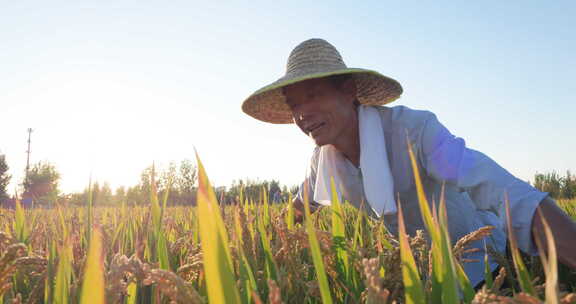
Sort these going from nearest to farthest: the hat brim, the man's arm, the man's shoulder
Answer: the man's arm → the man's shoulder → the hat brim

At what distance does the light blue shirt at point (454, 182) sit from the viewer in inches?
62.8

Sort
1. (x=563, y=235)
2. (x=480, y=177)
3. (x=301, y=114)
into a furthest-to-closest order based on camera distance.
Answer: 1. (x=301, y=114)
2. (x=480, y=177)
3. (x=563, y=235)

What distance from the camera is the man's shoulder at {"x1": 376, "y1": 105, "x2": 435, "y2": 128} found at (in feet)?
7.49

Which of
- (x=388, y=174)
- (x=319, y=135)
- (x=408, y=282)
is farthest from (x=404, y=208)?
(x=408, y=282)

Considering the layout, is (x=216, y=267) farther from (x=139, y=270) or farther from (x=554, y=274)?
(x=554, y=274)

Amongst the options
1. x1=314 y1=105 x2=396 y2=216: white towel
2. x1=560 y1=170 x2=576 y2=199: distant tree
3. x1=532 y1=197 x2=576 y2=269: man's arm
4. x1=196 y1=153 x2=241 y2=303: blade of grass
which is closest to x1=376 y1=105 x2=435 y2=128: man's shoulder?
x1=314 y1=105 x2=396 y2=216: white towel

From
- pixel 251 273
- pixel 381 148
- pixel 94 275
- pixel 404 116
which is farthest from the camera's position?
pixel 404 116

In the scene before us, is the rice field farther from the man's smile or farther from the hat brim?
the hat brim

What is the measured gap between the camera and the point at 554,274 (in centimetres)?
37

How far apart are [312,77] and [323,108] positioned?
294 mm

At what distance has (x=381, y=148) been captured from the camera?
90.0 inches

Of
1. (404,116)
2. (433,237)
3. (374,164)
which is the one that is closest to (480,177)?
(374,164)

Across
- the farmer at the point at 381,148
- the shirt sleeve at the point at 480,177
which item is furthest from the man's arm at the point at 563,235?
the farmer at the point at 381,148

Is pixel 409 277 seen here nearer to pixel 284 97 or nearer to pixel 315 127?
pixel 315 127
